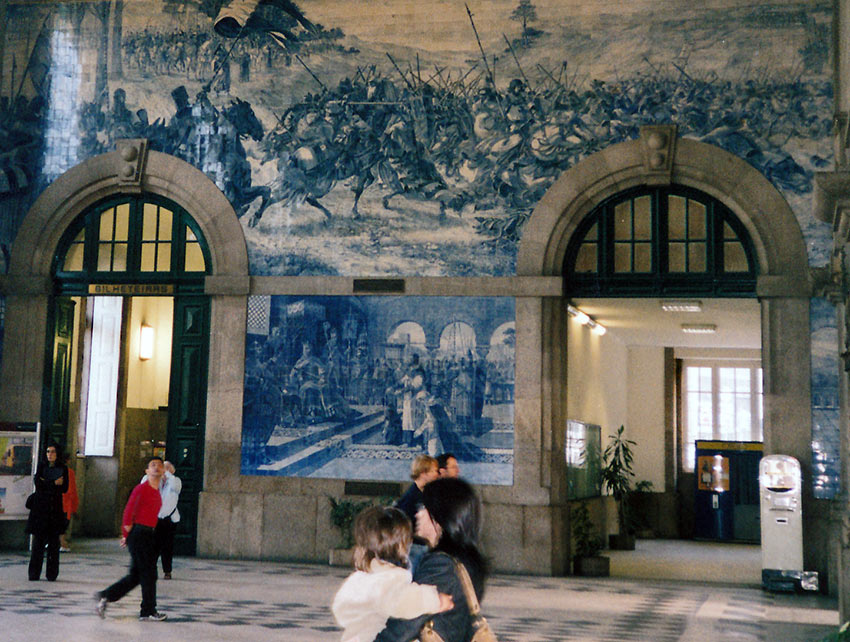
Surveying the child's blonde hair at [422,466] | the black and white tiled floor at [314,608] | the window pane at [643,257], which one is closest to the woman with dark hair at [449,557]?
the child's blonde hair at [422,466]

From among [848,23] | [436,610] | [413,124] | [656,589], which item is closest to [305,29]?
[413,124]

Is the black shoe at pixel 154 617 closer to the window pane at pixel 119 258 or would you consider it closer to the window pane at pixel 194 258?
the window pane at pixel 194 258

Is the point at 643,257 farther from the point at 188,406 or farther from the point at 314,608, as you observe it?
the point at 314,608

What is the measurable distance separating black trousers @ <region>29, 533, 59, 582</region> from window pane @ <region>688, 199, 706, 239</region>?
9.26 metres

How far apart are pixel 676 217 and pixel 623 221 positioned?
74 cm

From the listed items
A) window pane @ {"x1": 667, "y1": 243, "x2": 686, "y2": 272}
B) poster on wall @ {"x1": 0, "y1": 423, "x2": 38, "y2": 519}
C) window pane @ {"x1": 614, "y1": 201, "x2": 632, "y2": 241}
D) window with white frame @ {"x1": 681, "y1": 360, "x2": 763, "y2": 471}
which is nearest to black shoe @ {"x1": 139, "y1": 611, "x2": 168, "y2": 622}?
poster on wall @ {"x1": 0, "y1": 423, "x2": 38, "y2": 519}

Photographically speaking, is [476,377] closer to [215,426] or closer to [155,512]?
[215,426]

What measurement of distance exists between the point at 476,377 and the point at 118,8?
8046mm

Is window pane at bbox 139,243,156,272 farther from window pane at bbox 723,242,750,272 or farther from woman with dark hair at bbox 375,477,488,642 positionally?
woman with dark hair at bbox 375,477,488,642

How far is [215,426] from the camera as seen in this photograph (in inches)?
659

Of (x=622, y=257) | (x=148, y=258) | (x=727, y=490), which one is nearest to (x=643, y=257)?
(x=622, y=257)

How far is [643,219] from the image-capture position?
53.4 feet

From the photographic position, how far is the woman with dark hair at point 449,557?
177 inches

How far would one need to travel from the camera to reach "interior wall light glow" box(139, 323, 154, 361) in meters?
22.1
